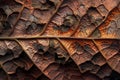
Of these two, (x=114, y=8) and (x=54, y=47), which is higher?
(x=114, y=8)

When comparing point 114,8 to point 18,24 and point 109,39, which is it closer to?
point 109,39

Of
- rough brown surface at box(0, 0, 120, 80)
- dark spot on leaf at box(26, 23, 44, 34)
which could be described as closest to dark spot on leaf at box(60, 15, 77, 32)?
rough brown surface at box(0, 0, 120, 80)

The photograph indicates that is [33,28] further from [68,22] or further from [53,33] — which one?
[68,22]

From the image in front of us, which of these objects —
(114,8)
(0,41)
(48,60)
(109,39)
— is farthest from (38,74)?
(114,8)

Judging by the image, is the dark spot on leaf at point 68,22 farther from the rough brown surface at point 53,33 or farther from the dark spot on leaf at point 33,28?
the dark spot on leaf at point 33,28

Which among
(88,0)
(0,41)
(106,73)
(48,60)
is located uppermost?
(88,0)

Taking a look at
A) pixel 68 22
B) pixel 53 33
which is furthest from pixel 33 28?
pixel 68 22

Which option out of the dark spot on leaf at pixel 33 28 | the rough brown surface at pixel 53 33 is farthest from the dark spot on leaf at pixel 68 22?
the dark spot on leaf at pixel 33 28

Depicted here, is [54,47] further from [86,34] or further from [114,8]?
[114,8]
